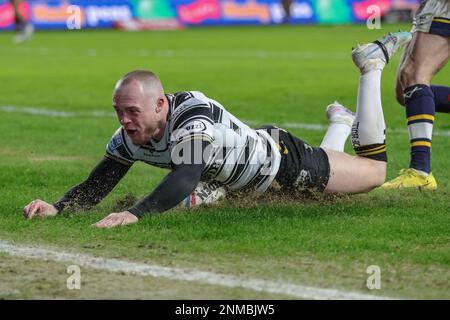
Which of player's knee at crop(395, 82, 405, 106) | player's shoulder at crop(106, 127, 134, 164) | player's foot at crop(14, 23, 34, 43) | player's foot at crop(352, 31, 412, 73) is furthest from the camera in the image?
player's foot at crop(14, 23, 34, 43)

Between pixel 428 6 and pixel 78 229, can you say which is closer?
pixel 78 229

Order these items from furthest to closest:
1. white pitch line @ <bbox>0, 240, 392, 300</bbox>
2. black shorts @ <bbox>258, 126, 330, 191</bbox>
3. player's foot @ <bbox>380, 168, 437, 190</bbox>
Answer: player's foot @ <bbox>380, 168, 437, 190</bbox>, black shorts @ <bbox>258, 126, 330, 191</bbox>, white pitch line @ <bbox>0, 240, 392, 300</bbox>

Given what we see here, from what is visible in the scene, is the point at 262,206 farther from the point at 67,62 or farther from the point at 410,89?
the point at 67,62

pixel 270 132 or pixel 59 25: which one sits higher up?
pixel 59 25

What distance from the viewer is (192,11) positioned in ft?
150

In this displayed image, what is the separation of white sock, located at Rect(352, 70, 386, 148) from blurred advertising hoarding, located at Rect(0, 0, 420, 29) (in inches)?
1298

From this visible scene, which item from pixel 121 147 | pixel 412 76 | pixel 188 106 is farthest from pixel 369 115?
pixel 121 147

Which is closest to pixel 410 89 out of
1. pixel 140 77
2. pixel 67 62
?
pixel 140 77

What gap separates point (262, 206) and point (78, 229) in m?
1.47

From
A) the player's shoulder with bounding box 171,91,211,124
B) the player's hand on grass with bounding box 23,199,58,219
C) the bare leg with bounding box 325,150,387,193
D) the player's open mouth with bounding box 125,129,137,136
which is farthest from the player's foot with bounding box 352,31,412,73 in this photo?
the player's hand on grass with bounding box 23,199,58,219

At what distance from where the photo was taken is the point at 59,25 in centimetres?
4384

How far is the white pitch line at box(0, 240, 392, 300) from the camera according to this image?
16.9 feet

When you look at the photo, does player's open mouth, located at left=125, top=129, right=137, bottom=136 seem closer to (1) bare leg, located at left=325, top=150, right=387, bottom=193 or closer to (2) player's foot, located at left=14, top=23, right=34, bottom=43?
(1) bare leg, located at left=325, top=150, right=387, bottom=193

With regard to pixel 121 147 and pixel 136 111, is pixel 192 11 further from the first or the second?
pixel 136 111
